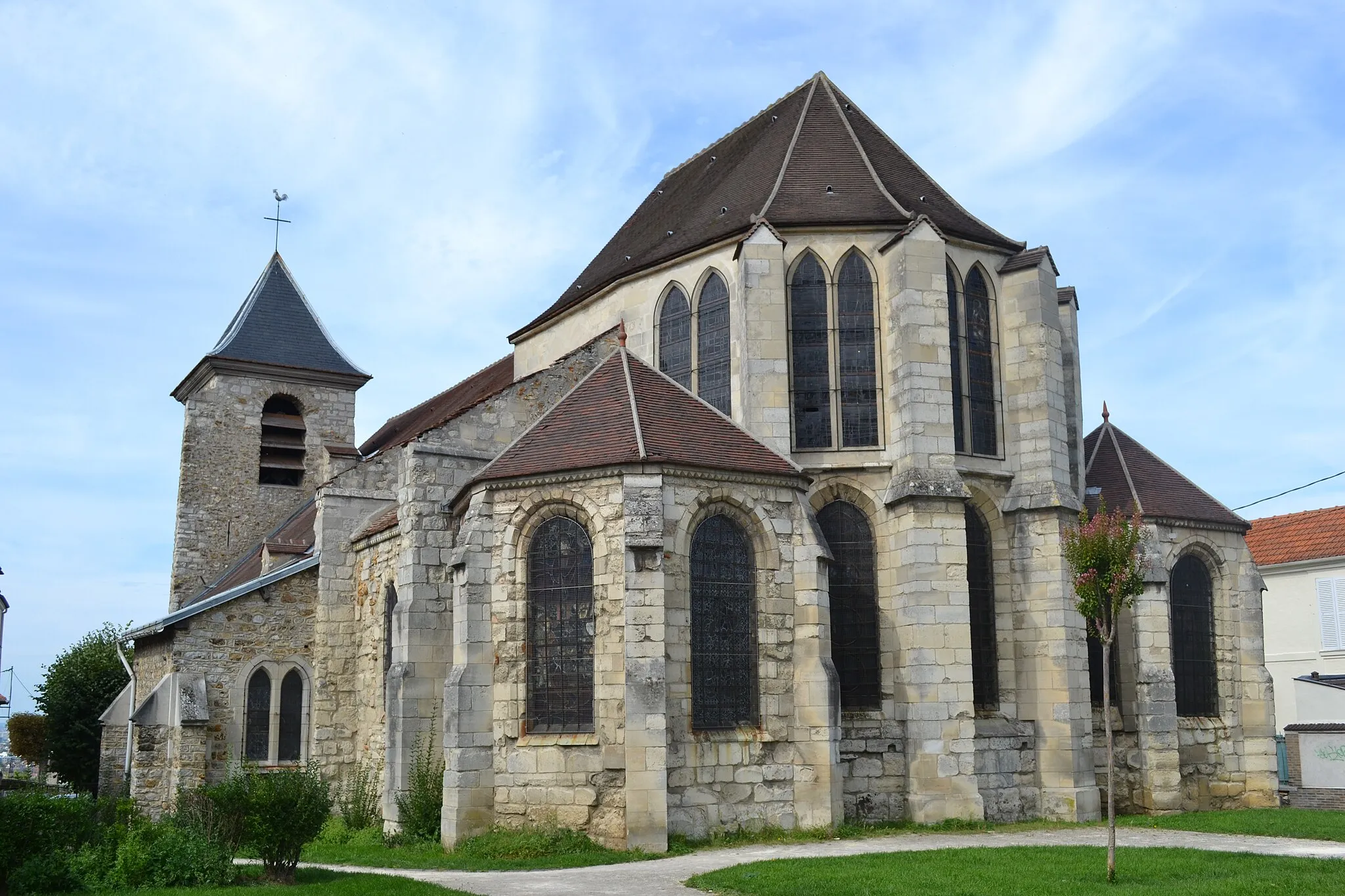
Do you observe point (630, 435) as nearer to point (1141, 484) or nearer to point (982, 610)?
point (982, 610)

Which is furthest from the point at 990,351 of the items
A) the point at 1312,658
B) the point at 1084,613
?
the point at 1312,658

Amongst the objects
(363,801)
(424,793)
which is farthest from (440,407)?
(424,793)

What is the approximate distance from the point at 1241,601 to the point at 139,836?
17908mm

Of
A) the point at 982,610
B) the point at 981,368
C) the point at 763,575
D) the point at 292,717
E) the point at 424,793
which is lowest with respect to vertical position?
the point at 424,793

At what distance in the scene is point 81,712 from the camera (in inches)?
1368

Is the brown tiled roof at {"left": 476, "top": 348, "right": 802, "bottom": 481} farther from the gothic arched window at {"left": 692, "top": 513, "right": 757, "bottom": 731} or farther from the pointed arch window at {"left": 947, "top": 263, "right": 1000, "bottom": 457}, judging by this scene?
the pointed arch window at {"left": 947, "top": 263, "right": 1000, "bottom": 457}

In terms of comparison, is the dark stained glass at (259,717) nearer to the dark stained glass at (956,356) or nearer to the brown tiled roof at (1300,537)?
the dark stained glass at (956,356)

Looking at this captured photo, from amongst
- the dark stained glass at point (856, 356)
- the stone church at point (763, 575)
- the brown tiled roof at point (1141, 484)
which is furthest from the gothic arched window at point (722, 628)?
the brown tiled roof at point (1141, 484)

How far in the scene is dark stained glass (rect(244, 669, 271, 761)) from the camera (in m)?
23.8

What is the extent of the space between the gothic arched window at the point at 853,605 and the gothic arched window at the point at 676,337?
3466 mm

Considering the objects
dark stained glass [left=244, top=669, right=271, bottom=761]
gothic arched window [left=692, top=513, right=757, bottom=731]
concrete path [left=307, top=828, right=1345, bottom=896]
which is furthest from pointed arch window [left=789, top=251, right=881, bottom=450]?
dark stained glass [left=244, top=669, right=271, bottom=761]

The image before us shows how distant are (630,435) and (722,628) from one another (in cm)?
293

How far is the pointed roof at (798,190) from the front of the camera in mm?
20625

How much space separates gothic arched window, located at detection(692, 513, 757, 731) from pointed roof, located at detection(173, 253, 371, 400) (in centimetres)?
1983
